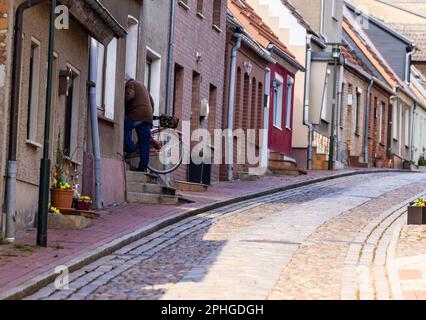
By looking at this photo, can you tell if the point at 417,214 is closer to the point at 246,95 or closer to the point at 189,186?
the point at 189,186

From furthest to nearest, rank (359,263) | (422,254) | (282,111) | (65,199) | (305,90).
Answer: (305,90)
(282,111)
(65,199)
(422,254)
(359,263)

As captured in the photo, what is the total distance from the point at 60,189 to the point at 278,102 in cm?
2300

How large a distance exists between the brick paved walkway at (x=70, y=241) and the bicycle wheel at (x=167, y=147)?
0.69m

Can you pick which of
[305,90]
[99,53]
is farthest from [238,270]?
[305,90]

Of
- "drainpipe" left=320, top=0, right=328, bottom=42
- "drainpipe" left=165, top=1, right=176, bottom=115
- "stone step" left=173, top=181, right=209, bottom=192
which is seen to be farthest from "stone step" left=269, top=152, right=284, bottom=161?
"drainpipe" left=165, top=1, right=176, bottom=115

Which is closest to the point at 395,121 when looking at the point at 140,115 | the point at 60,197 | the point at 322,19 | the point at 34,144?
the point at 322,19

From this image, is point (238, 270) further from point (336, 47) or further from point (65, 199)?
point (336, 47)

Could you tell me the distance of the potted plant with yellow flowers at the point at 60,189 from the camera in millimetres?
17766

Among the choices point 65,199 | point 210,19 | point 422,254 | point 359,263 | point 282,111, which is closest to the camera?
point 359,263

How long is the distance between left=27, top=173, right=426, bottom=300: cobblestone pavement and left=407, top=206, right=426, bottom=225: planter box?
47 centimetres

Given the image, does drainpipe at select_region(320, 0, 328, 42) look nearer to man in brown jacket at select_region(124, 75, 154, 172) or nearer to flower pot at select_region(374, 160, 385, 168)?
flower pot at select_region(374, 160, 385, 168)
